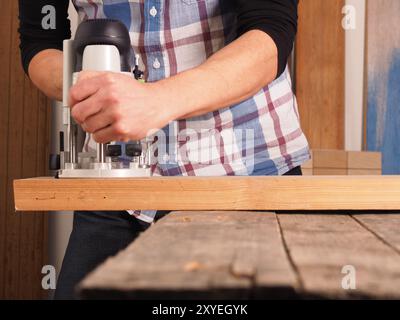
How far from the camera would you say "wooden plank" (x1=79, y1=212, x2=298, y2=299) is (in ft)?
1.63

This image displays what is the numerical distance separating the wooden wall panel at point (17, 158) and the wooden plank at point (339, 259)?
2.41 metres

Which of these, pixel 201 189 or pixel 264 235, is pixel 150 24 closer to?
pixel 201 189

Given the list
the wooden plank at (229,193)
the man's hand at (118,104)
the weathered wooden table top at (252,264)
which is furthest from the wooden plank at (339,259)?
the man's hand at (118,104)

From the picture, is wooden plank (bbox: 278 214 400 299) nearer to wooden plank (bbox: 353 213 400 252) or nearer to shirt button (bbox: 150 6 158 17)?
wooden plank (bbox: 353 213 400 252)

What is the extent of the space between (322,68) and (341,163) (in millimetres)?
710

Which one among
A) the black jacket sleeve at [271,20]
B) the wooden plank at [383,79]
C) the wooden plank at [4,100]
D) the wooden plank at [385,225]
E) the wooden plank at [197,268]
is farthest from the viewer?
the wooden plank at [383,79]

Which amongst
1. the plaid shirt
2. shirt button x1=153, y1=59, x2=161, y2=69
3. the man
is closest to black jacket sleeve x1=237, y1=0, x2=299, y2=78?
the man

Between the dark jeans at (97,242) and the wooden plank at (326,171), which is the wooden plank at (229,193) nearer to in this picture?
the dark jeans at (97,242)

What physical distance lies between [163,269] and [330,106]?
340cm

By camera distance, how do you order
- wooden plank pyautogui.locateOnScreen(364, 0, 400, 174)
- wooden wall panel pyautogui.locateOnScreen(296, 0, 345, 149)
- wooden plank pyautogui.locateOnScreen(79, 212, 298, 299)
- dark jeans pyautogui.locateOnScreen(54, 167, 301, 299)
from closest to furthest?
wooden plank pyautogui.locateOnScreen(79, 212, 298, 299), dark jeans pyautogui.locateOnScreen(54, 167, 301, 299), wooden wall panel pyautogui.locateOnScreen(296, 0, 345, 149), wooden plank pyautogui.locateOnScreen(364, 0, 400, 174)

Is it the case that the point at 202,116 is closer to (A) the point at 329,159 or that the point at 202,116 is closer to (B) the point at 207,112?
(B) the point at 207,112

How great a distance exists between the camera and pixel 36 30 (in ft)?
5.62

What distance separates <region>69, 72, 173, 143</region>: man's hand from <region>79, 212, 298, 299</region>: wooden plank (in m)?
0.39

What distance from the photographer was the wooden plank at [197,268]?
50 cm
